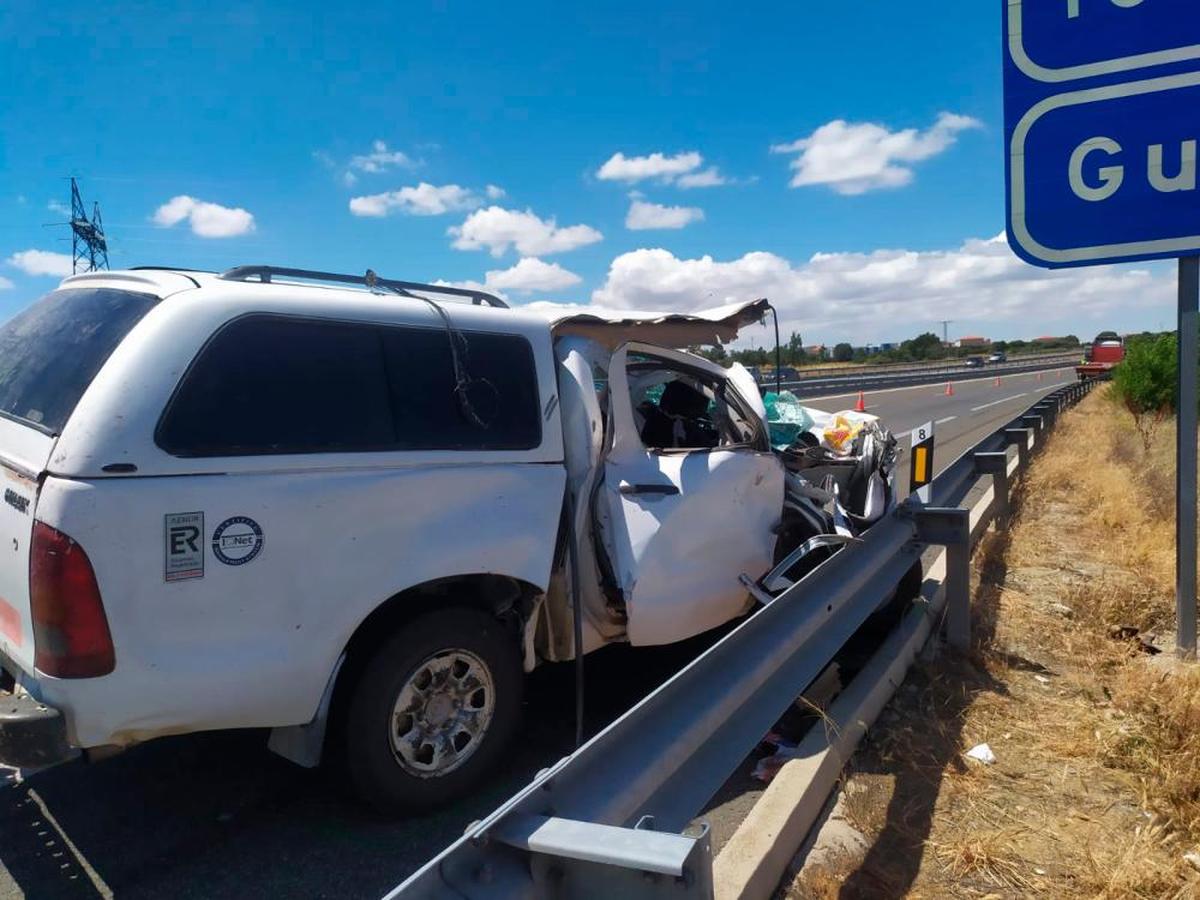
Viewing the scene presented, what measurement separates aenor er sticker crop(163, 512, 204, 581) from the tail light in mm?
220

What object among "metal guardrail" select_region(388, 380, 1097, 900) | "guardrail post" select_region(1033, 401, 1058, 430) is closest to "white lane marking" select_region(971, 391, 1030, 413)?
"guardrail post" select_region(1033, 401, 1058, 430)

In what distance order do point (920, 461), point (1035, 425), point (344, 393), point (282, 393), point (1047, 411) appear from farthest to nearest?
point (1047, 411)
point (1035, 425)
point (920, 461)
point (344, 393)
point (282, 393)

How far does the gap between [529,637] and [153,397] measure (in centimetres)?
179

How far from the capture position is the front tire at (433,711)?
329 cm

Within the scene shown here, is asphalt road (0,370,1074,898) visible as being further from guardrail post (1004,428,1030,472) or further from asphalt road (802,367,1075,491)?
asphalt road (802,367,1075,491)

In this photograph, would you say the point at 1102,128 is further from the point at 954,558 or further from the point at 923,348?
the point at 923,348

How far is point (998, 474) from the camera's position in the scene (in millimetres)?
8148

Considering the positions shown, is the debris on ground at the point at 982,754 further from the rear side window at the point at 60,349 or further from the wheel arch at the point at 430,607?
the rear side window at the point at 60,349

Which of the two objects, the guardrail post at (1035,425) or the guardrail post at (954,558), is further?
the guardrail post at (1035,425)

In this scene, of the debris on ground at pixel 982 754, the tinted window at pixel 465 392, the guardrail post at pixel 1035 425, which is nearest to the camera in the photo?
the tinted window at pixel 465 392

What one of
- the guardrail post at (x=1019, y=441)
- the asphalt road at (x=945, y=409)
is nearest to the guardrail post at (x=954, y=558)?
the guardrail post at (x=1019, y=441)

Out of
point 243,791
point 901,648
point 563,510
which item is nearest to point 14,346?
point 243,791

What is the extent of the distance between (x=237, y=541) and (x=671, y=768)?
5.34ft

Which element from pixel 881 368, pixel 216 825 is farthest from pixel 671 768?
pixel 881 368
